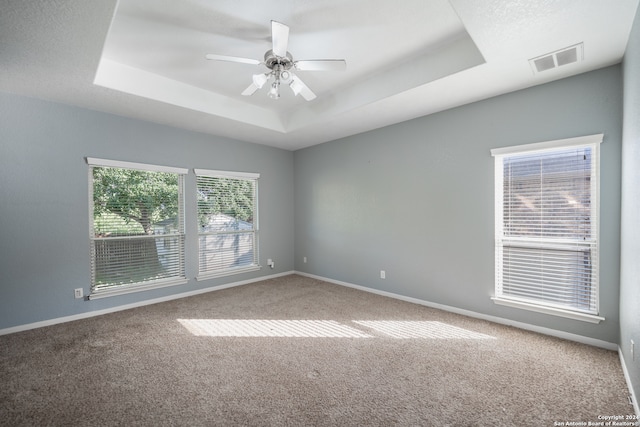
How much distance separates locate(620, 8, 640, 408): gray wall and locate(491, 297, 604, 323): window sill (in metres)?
0.23

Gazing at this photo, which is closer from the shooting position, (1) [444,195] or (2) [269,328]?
(2) [269,328]

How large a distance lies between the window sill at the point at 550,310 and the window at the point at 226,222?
3.90 meters

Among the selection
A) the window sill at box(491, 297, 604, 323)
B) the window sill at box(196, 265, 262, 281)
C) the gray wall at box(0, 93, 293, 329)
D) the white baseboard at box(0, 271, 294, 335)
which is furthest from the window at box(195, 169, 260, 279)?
the window sill at box(491, 297, 604, 323)

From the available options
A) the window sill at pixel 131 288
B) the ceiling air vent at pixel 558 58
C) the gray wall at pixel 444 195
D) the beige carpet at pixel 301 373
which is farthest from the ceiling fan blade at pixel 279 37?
the window sill at pixel 131 288

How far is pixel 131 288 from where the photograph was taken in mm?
3719

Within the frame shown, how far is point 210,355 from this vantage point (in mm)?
2479

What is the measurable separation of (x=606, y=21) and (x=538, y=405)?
2678mm

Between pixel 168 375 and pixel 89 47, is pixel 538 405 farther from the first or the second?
pixel 89 47

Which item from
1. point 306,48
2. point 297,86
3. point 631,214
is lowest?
point 631,214

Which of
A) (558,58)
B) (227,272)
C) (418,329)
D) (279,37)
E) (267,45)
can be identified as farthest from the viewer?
(227,272)

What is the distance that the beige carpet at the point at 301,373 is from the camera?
175 centimetres

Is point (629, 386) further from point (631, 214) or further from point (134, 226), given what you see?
point (134, 226)

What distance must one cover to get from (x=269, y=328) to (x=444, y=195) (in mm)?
2725

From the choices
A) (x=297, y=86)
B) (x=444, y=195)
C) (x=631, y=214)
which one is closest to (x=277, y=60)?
(x=297, y=86)
